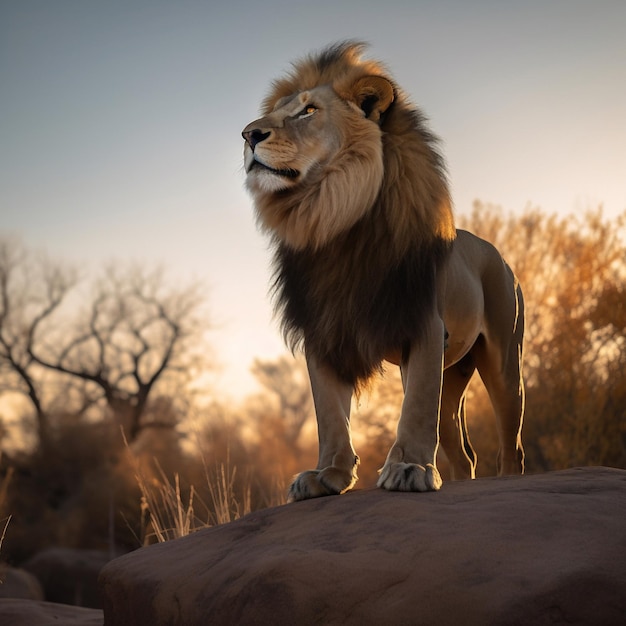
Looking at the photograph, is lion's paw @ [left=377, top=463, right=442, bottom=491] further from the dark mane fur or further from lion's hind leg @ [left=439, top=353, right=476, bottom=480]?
lion's hind leg @ [left=439, top=353, right=476, bottom=480]

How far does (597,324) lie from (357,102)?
10.8 m

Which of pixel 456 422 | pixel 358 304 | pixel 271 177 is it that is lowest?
pixel 456 422

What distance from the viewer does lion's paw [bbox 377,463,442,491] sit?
2.95m

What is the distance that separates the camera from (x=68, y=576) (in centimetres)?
1146

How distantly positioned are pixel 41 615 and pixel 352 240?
2316mm

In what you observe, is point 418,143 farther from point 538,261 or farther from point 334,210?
point 538,261

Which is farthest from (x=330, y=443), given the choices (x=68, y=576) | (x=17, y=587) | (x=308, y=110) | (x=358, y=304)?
(x=68, y=576)

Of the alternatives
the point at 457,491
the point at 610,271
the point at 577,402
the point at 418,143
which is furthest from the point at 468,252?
the point at 610,271

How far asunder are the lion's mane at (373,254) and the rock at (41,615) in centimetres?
167

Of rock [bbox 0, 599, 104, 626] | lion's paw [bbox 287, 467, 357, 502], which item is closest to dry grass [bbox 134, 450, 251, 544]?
rock [bbox 0, 599, 104, 626]

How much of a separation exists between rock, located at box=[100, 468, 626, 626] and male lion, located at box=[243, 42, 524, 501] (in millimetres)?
346

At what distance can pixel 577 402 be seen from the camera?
12969 millimetres

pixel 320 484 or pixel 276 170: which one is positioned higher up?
pixel 276 170

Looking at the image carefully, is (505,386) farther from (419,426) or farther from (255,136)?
(255,136)
